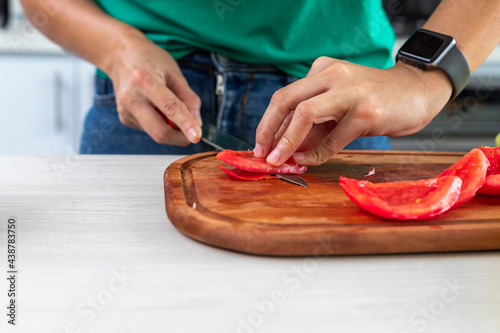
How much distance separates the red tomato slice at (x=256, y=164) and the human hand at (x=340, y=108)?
0.06 feet

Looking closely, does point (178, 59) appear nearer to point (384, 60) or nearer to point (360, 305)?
point (384, 60)

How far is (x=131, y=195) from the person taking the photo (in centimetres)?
88

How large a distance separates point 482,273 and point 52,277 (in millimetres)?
519

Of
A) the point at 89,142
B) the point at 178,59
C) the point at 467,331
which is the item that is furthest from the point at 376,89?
the point at 89,142

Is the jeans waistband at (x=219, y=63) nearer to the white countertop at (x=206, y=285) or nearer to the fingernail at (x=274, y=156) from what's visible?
the fingernail at (x=274, y=156)

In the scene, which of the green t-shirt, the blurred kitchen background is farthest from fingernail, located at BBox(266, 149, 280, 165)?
the blurred kitchen background

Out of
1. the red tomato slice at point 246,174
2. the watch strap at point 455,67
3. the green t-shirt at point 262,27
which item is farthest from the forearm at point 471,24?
the red tomato slice at point 246,174

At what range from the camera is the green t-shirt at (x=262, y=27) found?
1246 mm

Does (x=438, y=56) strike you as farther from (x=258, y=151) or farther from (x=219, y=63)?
(x=219, y=63)

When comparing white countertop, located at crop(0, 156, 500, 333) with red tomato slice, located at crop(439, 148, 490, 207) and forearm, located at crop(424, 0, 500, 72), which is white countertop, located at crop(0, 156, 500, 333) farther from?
forearm, located at crop(424, 0, 500, 72)

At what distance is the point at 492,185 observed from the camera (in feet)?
2.69

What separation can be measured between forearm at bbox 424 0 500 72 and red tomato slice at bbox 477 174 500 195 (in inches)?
13.8

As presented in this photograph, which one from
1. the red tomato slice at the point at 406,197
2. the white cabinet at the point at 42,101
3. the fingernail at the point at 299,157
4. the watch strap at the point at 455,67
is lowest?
the white cabinet at the point at 42,101

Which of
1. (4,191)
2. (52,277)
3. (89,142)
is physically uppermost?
(52,277)
